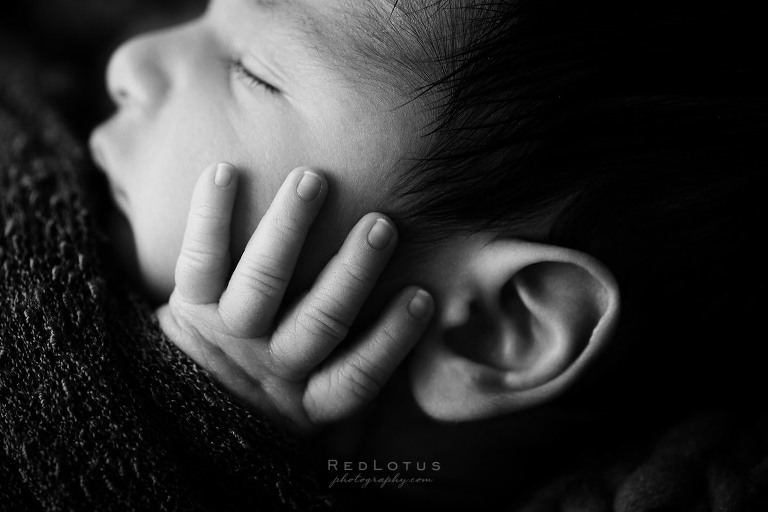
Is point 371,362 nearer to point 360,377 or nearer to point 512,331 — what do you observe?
point 360,377

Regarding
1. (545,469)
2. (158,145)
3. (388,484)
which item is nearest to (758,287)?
(545,469)

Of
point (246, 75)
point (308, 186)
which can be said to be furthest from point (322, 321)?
point (246, 75)

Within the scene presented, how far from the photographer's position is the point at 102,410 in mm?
679

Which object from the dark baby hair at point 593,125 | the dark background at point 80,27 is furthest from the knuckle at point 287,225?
the dark background at point 80,27

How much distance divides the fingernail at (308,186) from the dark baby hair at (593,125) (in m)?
0.08

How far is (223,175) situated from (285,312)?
6.2 inches

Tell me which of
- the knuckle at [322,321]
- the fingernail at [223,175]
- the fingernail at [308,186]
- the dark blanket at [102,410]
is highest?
the fingernail at [308,186]

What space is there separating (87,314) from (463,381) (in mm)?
406

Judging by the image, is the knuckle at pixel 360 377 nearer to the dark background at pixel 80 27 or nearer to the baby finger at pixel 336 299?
the baby finger at pixel 336 299

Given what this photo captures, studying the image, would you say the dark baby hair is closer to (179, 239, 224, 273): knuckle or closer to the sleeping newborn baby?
the sleeping newborn baby

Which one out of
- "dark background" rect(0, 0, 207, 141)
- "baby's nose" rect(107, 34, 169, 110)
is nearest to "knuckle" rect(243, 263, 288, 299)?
"baby's nose" rect(107, 34, 169, 110)

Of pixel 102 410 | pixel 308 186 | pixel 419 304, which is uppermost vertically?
pixel 308 186

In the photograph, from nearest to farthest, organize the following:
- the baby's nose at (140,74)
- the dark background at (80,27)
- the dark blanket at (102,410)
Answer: the dark blanket at (102,410), the baby's nose at (140,74), the dark background at (80,27)

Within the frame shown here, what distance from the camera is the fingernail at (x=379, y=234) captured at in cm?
68
